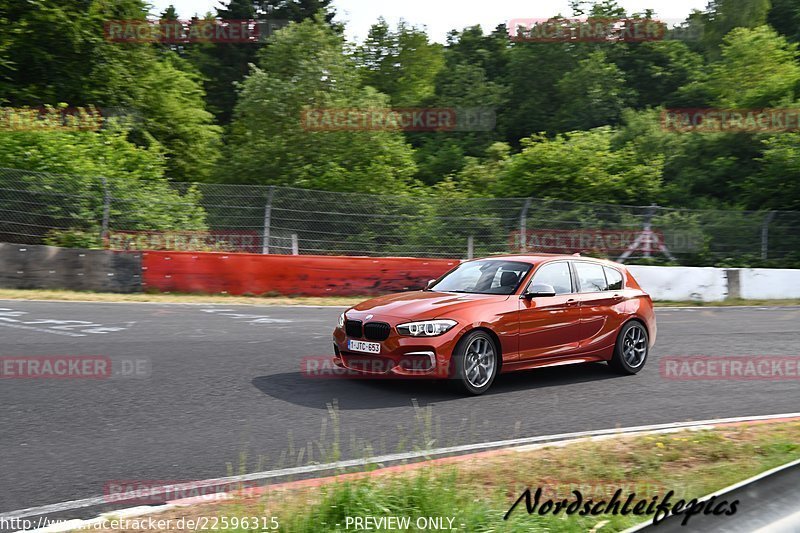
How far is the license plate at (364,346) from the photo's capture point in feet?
27.8

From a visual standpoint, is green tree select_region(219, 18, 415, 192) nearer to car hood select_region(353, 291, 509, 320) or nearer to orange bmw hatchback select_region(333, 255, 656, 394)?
orange bmw hatchback select_region(333, 255, 656, 394)

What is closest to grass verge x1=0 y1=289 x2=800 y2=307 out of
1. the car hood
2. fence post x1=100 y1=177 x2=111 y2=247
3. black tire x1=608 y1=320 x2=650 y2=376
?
fence post x1=100 y1=177 x2=111 y2=247

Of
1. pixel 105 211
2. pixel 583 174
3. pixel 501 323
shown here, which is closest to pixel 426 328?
pixel 501 323

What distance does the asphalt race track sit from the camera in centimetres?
595

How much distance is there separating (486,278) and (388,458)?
3.88 meters

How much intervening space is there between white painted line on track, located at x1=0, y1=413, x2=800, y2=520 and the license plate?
2.15 metres

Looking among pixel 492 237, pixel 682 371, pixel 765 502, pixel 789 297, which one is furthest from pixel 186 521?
pixel 789 297

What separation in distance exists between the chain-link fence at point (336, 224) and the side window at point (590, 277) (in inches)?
398

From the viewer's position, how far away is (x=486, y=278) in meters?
9.55

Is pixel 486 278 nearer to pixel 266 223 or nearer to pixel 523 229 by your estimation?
pixel 266 223

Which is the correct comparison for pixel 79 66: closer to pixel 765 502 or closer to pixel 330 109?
pixel 330 109

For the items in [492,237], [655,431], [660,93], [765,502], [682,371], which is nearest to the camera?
[765,502]

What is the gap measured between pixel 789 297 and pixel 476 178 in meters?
15.3

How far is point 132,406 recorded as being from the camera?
759 centimetres
